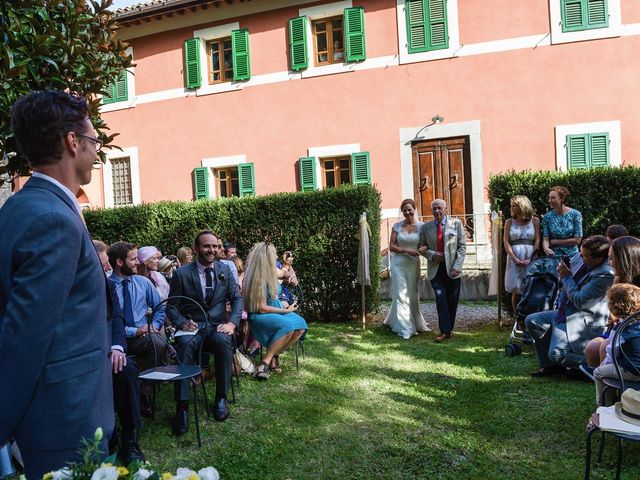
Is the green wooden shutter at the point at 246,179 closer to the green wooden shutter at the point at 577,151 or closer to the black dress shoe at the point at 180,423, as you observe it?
the green wooden shutter at the point at 577,151

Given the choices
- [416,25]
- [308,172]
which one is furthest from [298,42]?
[308,172]

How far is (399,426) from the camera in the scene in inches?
182

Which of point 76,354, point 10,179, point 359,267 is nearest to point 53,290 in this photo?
point 76,354

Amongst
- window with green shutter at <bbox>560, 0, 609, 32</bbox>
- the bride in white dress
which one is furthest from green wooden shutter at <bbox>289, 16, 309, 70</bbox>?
the bride in white dress

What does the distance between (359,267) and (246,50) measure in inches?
323

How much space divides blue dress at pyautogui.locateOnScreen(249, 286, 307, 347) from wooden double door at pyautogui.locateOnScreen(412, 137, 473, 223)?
7.80 m

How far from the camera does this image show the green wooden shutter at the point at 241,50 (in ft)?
48.2

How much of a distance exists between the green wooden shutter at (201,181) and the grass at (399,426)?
9.45 metres

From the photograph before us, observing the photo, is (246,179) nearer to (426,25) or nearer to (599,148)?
(426,25)

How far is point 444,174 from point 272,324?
27.4ft

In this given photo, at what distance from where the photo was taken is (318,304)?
9820 millimetres

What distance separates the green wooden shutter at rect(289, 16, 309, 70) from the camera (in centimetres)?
1405

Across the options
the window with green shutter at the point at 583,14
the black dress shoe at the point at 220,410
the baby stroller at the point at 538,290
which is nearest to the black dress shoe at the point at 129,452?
the black dress shoe at the point at 220,410

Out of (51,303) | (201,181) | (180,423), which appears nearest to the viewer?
(51,303)
